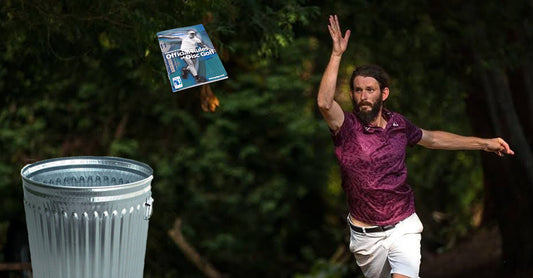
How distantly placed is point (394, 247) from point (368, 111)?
758mm

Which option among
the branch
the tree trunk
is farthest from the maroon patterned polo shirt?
the branch

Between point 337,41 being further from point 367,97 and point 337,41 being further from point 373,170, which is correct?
point 373,170

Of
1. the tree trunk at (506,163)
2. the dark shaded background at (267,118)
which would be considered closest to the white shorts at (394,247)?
the dark shaded background at (267,118)

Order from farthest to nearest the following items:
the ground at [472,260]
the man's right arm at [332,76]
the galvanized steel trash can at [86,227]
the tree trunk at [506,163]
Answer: the ground at [472,260]
the tree trunk at [506,163]
the man's right arm at [332,76]
the galvanized steel trash can at [86,227]

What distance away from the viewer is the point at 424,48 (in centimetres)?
821

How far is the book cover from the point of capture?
15.3 feet

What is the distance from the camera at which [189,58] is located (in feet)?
15.4

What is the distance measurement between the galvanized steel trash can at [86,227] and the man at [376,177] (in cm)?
110

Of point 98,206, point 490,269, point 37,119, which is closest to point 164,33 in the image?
point 98,206

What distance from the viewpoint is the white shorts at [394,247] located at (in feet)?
15.5

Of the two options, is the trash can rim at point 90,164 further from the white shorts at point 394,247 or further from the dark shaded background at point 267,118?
the white shorts at point 394,247

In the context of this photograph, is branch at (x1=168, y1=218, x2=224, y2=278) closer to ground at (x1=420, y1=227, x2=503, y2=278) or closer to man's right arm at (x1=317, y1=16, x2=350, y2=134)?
ground at (x1=420, y1=227, x2=503, y2=278)

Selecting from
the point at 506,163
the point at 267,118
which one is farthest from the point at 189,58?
the point at 267,118

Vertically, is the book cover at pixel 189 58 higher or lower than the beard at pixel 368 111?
higher
